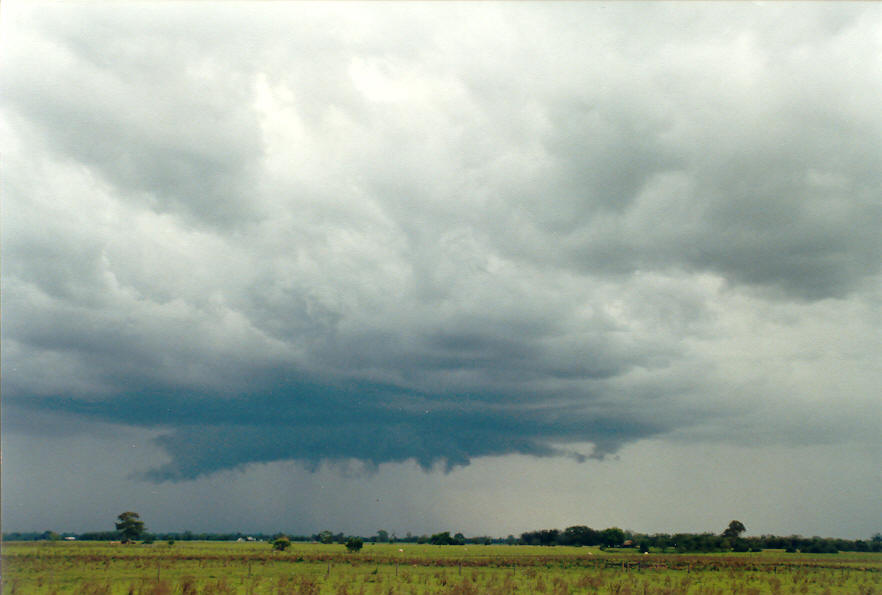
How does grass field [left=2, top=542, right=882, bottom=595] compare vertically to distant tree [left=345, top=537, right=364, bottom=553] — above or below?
above

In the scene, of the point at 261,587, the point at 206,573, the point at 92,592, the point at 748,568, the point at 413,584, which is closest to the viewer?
the point at 92,592

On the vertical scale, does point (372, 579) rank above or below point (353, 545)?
above

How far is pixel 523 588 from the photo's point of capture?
198ft

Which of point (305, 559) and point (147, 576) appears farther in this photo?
point (305, 559)

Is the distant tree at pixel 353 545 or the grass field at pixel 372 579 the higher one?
the grass field at pixel 372 579

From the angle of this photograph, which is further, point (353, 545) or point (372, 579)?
point (353, 545)

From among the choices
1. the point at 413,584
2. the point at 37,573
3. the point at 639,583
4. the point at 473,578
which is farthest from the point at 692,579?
the point at 37,573

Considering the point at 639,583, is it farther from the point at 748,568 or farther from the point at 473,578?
the point at 748,568

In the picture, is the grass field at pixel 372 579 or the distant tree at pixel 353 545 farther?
the distant tree at pixel 353 545

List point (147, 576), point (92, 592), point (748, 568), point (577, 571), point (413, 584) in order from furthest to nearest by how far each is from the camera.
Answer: point (748, 568), point (577, 571), point (147, 576), point (413, 584), point (92, 592)

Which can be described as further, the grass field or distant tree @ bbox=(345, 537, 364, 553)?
distant tree @ bbox=(345, 537, 364, 553)

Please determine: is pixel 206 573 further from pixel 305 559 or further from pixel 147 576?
pixel 305 559

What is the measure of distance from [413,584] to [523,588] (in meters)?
10.7

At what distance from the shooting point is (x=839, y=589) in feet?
218
